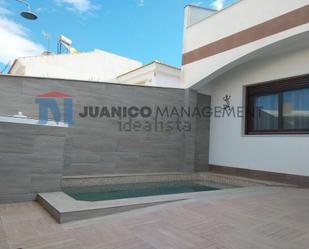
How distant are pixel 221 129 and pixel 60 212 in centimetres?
705

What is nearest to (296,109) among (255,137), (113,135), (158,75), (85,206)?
(255,137)

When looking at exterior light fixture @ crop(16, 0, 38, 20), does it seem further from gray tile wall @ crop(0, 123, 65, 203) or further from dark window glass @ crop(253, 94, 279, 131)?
dark window glass @ crop(253, 94, 279, 131)

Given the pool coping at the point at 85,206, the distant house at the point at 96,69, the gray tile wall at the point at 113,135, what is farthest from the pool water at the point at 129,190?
the distant house at the point at 96,69

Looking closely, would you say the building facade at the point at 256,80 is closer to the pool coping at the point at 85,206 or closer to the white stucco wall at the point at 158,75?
the white stucco wall at the point at 158,75

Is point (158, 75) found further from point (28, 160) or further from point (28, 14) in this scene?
point (28, 160)

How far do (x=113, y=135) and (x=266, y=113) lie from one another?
15.8 ft

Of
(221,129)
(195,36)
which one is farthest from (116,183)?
(195,36)

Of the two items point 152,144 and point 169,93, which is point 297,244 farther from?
point 169,93

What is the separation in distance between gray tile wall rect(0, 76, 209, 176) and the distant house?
390 centimetres

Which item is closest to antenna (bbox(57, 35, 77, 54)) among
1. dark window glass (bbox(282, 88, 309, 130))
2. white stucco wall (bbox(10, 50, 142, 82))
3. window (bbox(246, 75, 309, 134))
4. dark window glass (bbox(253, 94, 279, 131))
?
white stucco wall (bbox(10, 50, 142, 82))

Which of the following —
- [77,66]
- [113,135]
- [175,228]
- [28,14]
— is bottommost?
[175,228]

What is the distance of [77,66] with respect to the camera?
17.6 metres

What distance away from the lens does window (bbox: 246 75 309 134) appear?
7891mm

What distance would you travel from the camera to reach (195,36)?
9953mm
